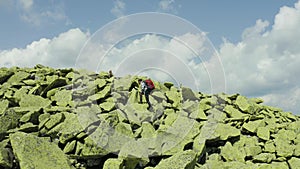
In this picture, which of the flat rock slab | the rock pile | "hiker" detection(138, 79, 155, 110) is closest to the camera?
the flat rock slab

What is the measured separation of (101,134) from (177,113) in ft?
10.8

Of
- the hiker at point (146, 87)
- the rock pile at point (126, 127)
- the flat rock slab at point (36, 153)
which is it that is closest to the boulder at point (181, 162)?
the rock pile at point (126, 127)

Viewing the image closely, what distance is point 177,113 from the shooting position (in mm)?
11711

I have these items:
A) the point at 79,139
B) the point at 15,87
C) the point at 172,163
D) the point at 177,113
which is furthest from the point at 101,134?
the point at 15,87

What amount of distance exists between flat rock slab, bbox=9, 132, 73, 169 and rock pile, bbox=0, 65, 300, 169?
0.02 metres

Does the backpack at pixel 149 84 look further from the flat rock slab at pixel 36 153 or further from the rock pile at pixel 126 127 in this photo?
the flat rock slab at pixel 36 153

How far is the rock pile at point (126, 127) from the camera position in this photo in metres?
8.40

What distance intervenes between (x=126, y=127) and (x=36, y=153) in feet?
8.66

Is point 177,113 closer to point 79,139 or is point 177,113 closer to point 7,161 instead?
point 79,139

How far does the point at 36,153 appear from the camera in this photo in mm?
7785

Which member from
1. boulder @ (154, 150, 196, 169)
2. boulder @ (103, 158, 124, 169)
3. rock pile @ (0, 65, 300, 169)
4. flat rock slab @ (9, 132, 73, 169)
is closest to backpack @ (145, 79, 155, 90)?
rock pile @ (0, 65, 300, 169)

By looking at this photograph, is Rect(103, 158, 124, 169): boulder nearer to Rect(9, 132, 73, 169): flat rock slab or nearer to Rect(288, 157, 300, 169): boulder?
Rect(9, 132, 73, 169): flat rock slab

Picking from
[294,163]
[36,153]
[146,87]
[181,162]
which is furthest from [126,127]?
[294,163]

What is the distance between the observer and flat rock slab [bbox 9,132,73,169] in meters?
7.50
